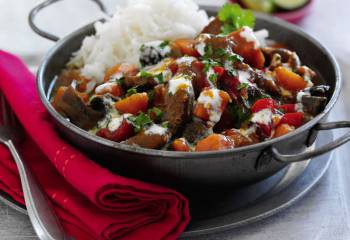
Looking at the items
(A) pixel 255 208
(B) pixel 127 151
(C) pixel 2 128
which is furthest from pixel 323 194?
(C) pixel 2 128

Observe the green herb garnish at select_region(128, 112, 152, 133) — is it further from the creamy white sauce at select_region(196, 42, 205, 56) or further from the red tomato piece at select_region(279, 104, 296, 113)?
the red tomato piece at select_region(279, 104, 296, 113)

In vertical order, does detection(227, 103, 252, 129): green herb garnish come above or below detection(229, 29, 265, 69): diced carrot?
below

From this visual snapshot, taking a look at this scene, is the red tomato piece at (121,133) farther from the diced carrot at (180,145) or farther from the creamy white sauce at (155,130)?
the diced carrot at (180,145)

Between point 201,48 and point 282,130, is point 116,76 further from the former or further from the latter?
point 282,130

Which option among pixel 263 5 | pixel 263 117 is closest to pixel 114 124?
pixel 263 117

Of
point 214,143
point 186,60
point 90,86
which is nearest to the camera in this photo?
point 214,143

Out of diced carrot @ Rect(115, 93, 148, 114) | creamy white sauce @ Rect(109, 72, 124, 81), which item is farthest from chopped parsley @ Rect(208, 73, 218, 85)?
creamy white sauce @ Rect(109, 72, 124, 81)

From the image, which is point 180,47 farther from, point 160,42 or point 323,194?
point 323,194
